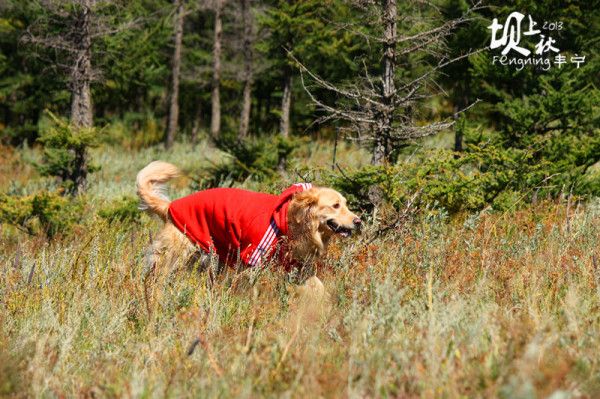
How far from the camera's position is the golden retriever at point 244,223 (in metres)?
5.23

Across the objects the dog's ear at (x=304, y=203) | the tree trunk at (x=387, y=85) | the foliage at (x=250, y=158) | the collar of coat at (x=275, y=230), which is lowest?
the foliage at (x=250, y=158)

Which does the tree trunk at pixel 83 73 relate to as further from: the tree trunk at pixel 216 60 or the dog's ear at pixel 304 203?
the tree trunk at pixel 216 60

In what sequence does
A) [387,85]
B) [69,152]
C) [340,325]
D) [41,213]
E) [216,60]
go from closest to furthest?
[340,325]
[387,85]
[41,213]
[69,152]
[216,60]

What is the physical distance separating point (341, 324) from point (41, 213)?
5224mm

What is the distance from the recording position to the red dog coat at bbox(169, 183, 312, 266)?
5.26m

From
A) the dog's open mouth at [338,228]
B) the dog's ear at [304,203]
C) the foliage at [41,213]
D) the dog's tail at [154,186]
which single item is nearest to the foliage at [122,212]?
the foliage at [41,213]

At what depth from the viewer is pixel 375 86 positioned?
23.4 ft

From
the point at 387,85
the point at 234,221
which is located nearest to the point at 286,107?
the point at 387,85

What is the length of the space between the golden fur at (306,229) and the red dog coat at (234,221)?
89 millimetres

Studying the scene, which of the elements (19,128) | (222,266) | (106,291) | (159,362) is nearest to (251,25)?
(19,128)

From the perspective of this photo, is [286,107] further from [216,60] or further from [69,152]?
[216,60]

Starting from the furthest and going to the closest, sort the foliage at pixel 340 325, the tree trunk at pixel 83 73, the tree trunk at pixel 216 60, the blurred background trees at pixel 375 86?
the tree trunk at pixel 216 60, the tree trunk at pixel 83 73, the blurred background trees at pixel 375 86, the foliage at pixel 340 325

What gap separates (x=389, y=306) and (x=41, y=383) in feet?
5.76

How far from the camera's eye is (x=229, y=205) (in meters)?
5.49
